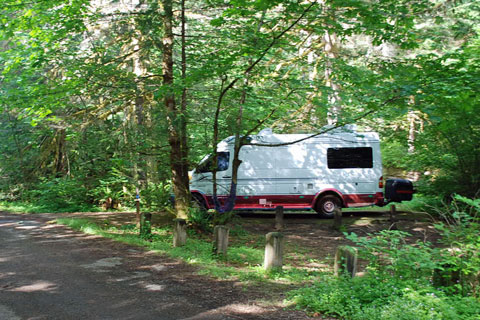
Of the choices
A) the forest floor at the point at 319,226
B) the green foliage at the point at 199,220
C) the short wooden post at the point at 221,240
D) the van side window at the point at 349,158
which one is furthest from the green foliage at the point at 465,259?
the van side window at the point at 349,158

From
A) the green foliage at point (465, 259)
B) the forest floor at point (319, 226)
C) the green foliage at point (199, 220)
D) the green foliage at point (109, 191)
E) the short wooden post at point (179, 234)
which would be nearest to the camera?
the green foliage at point (465, 259)

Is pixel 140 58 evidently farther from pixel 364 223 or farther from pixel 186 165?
pixel 364 223

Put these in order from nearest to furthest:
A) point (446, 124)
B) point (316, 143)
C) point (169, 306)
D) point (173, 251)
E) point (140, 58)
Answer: point (169, 306) → point (446, 124) → point (173, 251) → point (140, 58) → point (316, 143)

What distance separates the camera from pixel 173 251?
8578 millimetres

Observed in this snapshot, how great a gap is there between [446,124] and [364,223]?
247 inches

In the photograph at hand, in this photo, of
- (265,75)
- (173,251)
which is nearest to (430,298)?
(173,251)

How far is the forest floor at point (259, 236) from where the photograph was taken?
17.1ft

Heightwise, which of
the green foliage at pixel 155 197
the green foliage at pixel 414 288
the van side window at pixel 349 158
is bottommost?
the green foliage at pixel 414 288

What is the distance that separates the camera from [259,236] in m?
11.6

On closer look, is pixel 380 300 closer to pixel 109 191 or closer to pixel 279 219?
pixel 279 219

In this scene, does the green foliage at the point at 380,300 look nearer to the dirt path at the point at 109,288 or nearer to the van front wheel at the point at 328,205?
the dirt path at the point at 109,288

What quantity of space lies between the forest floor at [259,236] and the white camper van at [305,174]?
720 mm

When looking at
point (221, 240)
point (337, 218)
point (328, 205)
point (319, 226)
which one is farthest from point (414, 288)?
point (328, 205)

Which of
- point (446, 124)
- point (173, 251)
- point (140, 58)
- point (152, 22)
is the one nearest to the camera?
point (446, 124)
